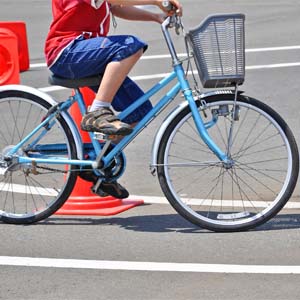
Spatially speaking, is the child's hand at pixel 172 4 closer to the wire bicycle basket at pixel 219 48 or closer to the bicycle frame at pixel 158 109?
the bicycle frame at pixel 158 109

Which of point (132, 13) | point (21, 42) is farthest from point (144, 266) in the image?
point (21, 42)

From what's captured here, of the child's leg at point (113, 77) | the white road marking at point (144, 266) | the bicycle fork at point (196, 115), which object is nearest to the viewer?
the white road marking at point (144, 266)

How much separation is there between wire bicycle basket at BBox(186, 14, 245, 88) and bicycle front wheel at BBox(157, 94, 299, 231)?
200mm

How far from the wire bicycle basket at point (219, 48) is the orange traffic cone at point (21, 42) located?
283 inches

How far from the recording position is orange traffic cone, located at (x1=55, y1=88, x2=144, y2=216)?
22.2 ft

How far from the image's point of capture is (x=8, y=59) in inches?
451

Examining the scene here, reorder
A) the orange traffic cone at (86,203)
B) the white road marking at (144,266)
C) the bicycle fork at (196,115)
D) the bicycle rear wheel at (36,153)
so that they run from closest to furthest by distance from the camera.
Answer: the white road marking at (144,266), the bicycle fork at (196,115), the bicycle rear wheel at (36,153), the orange traffic cone at (86,203)

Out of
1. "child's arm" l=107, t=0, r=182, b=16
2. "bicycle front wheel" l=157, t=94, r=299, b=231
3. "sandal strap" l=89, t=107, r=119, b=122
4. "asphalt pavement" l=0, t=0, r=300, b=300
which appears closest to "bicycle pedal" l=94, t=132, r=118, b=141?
"sandal strap" l=89, t=107, r=119, b=122

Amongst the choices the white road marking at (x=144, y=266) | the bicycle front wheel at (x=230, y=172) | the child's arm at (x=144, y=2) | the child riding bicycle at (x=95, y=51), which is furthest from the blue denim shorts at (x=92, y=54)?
the white road marking at (x=144, y=266)

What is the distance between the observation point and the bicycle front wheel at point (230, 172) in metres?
6.20

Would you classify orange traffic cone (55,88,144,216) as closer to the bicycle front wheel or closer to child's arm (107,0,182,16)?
the bicycle front wheel

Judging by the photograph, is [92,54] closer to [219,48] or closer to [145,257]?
[219,48]

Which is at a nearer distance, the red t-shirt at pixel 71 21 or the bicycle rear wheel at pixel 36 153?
the red t-shirt at pixel 71 21

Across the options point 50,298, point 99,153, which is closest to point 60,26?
point 99,153
